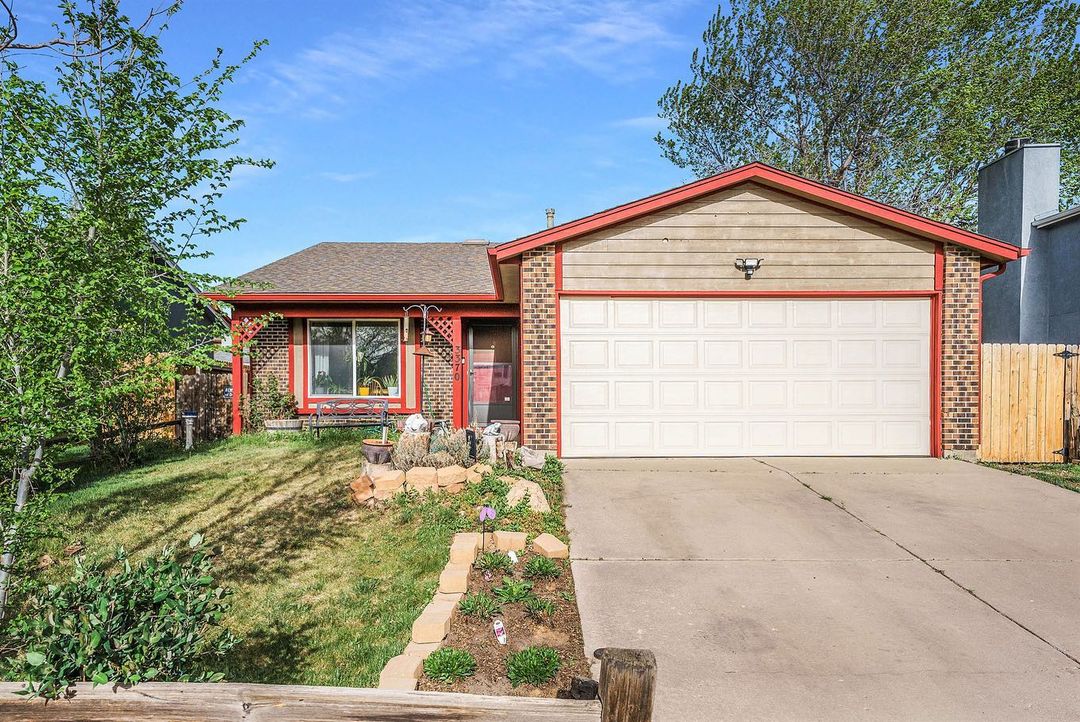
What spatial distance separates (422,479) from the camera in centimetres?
684

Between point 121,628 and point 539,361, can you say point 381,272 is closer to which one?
point 539,361

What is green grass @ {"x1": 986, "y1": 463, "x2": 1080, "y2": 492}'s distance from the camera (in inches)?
301

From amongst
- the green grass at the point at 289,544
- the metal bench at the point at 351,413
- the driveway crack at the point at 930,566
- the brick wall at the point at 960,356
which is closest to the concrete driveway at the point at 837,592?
the driveway crack at the point at 930,566

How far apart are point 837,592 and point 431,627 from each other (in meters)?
2.83

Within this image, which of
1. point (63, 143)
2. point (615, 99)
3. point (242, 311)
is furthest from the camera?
point (615, 99)

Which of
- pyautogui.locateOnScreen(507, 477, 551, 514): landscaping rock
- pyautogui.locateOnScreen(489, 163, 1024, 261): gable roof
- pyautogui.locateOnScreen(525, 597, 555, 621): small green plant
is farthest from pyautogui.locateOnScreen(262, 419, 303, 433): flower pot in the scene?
pyautogui.locateOnScreen(525, 597, 555, 621): small green plant

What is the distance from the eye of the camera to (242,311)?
12.7 metres

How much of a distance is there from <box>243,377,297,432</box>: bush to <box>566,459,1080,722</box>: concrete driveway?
7.75 meters

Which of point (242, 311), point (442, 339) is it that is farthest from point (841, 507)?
point (242, 311)

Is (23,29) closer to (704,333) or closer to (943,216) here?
(704,333)

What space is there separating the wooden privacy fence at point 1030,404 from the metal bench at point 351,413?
33.3ft

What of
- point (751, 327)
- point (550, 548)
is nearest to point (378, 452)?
→ point (550, 548)

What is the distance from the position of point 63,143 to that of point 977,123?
80.0 feet

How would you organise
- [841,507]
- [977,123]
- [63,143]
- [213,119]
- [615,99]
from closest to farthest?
[63,143], [213,119], [841,507], [615,99], [977,123]
